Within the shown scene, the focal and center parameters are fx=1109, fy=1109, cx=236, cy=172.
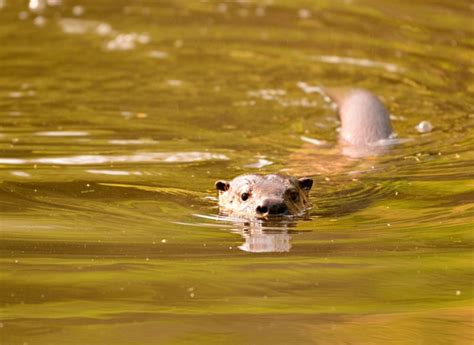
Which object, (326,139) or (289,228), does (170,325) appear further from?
(326,139)

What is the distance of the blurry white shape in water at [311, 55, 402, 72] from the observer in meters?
Answer: 10.7

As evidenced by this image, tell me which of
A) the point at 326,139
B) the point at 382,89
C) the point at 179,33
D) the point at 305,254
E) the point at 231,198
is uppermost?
the point at 179,33

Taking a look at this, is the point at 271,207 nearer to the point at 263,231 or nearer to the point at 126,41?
Answer: the point at 263,231

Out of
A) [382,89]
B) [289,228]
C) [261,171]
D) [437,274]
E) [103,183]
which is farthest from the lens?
[382,89]

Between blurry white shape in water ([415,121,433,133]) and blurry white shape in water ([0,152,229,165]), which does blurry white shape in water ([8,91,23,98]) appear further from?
blurry white shape in water ([415,121,433,133])

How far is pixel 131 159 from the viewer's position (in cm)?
744

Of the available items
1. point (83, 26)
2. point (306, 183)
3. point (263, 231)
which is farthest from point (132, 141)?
point (83, 26)

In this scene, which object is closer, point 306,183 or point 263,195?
point 263,195

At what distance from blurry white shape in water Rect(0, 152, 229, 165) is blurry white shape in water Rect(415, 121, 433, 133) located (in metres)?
1.73

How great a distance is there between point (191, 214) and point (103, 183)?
2.99 ft

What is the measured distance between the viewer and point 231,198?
6246 millimetres

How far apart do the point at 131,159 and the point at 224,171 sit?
645 mm

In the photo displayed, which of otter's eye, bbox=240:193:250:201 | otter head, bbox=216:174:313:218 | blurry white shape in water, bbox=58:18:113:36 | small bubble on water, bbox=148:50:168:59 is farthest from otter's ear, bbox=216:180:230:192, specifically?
blurry white shape in water, bbox=58:18:113:36

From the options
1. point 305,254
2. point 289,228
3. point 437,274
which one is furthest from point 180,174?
point 437,274
